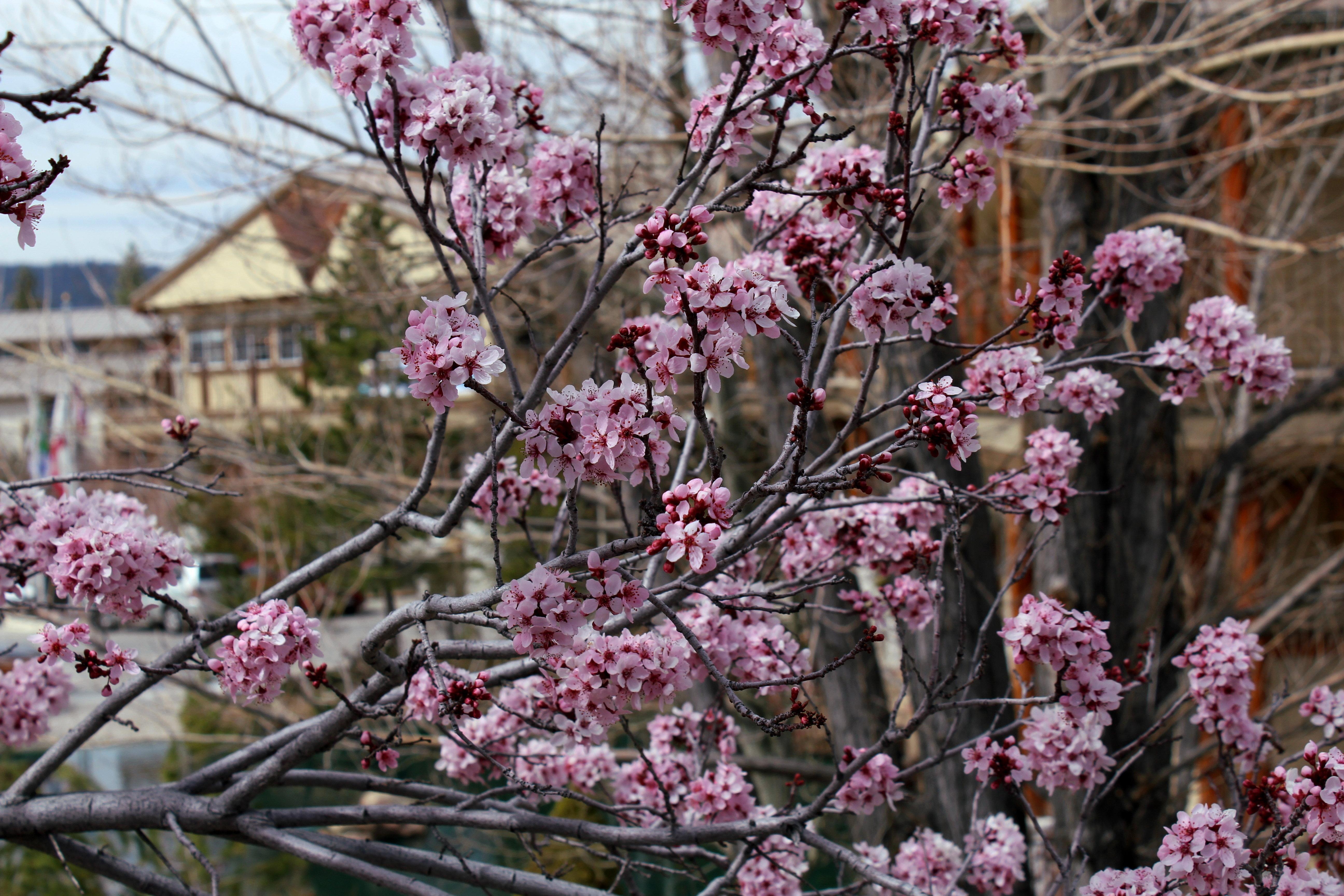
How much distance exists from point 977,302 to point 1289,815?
702 centimetres

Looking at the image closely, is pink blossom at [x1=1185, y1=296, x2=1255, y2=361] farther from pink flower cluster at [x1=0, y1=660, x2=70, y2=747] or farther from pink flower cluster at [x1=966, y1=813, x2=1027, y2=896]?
pink flower cluster at [x1=0, y1=660, x2=70, y2=747]

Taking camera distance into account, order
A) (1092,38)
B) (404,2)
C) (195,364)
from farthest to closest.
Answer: (195,364), (1092,38), (404,2)

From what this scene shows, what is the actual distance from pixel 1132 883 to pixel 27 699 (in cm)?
297

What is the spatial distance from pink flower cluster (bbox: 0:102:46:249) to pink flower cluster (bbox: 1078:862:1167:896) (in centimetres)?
221

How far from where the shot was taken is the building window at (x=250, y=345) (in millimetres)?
18703

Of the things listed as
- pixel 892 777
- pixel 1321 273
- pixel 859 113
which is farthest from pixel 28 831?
pixel 1321 273

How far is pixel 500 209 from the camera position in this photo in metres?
2.50

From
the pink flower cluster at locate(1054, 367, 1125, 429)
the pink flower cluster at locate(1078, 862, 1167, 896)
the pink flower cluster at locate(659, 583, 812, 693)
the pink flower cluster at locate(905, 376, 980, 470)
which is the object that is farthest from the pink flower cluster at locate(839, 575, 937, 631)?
the pink flower cluster at locate(905, 376, 980, 470)

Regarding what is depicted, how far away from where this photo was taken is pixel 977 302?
8758 millimetres

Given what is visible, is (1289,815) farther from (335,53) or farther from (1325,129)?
(1325,129)

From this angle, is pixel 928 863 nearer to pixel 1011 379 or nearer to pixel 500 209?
pixel 1011 379

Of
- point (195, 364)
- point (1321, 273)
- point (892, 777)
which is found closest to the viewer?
point (892, 777)

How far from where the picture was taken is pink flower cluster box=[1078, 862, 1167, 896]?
6.61 feet

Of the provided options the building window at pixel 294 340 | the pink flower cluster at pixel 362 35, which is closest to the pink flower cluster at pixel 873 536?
the pink flower cluster at pixel 362 35
